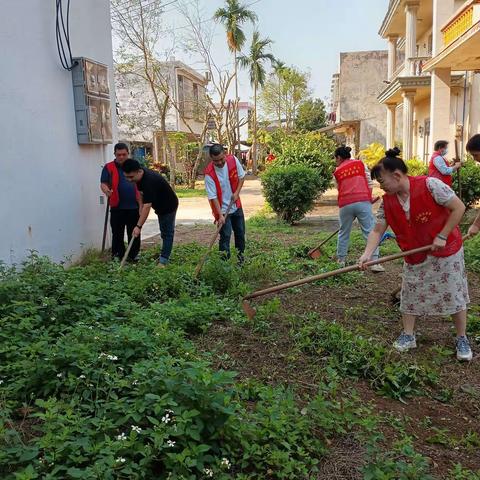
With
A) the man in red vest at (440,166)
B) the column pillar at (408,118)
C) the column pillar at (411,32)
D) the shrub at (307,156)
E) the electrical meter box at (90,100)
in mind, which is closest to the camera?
the electrical meter box at (90,100)

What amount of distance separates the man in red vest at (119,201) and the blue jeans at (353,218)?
8.40 feet

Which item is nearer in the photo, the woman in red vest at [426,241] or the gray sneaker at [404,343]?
the woman in red vest at [426,241]

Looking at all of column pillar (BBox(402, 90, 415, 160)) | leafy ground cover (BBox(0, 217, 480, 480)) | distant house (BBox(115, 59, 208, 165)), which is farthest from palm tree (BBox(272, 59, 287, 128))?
leafy ground cover (BBox(0, 217, 480, 480))

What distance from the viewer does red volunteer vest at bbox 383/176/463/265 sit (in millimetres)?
3680

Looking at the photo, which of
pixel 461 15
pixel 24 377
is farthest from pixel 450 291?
pixel 461 15

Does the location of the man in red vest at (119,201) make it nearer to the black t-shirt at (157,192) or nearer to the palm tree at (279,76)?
the black t-shirt at (157,192)

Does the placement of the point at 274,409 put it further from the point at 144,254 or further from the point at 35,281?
the point at 144,254

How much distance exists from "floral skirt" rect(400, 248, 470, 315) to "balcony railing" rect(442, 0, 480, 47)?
847 centimetres

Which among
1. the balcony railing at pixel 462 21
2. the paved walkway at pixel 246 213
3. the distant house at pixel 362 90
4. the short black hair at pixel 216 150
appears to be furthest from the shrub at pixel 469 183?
the distant house at pixel 362 90

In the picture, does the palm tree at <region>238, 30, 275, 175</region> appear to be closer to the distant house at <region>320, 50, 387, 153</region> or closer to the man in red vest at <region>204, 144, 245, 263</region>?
the distant house at <region>320, 50, 387, 153</region>

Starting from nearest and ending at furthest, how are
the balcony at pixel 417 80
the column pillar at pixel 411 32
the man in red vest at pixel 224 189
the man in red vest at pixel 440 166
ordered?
the man in red vest at pixel 224 189, the man in red vest at pixel 440 166, the balcony at pixel 417 80, the column pillar at pixel 411 32

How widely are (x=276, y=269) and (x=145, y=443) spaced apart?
4.13m

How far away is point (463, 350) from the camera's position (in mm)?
3822

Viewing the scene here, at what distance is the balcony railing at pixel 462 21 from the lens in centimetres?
1048
